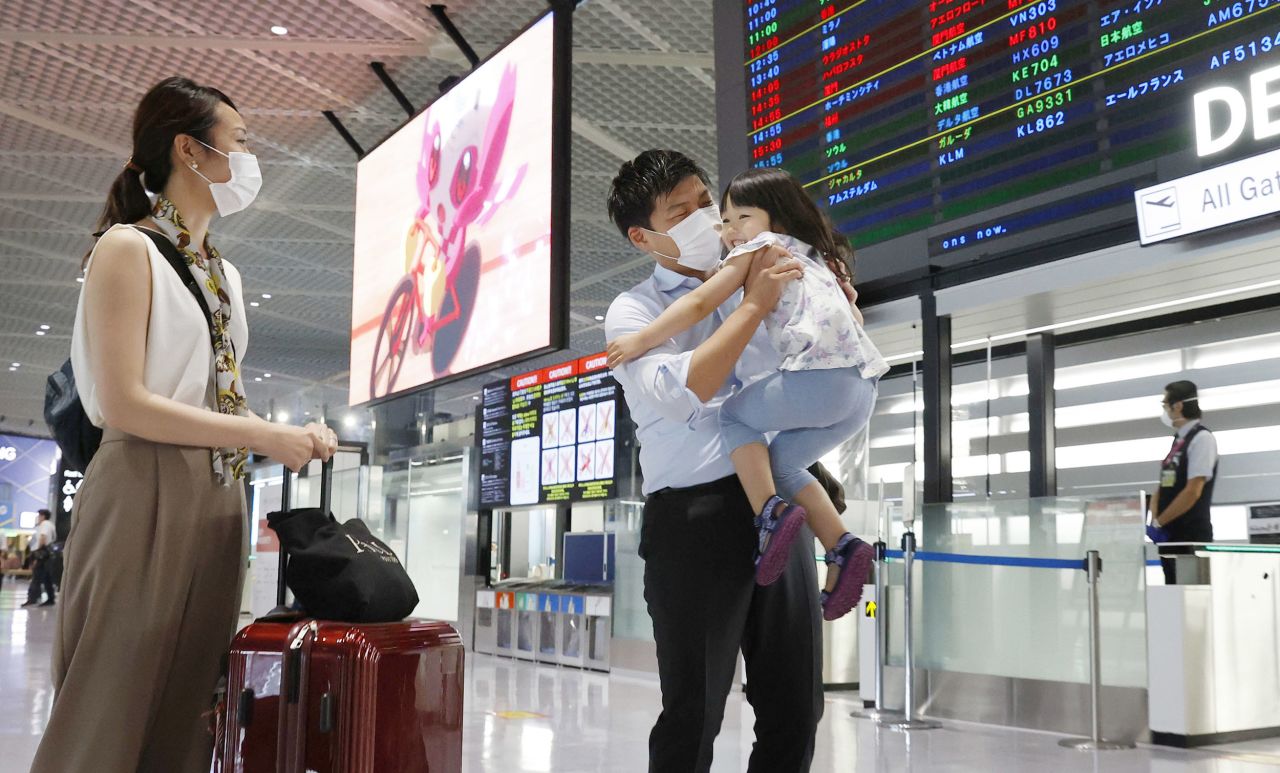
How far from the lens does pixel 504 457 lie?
9.92 metres

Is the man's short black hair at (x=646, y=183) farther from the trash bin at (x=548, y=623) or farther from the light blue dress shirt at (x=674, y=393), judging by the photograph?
the trash bin at (x=548, y=623)

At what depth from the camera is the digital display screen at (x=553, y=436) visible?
8633mm

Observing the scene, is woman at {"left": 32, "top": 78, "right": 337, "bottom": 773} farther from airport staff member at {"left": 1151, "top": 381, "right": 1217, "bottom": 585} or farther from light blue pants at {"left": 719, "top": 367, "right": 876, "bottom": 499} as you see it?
airport staff member at {"left": 1151, "top": 381, "right": 1217, "bottom": 585}

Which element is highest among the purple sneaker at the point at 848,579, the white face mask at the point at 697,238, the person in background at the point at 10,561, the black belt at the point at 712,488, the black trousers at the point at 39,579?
the white face mask at the point at 697,238

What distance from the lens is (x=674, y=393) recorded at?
169 cm

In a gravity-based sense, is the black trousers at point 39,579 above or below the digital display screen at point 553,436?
below

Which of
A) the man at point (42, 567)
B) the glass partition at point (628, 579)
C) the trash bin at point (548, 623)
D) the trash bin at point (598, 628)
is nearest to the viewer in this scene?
the glass partition at point (628, 579)

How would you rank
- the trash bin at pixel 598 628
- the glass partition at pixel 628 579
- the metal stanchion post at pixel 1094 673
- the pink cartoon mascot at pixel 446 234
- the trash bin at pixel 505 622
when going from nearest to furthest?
the metal stanchion post at pixel 1094 673
the pink cartoon mascot at pixel 446 234
the glass partition at pixel 628 579
the trash bin at pixel 598 628
the trash bin at pixel 505 622

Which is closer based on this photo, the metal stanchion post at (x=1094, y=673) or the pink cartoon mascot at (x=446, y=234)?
the metal stanchion post at (x=1094, y=673)

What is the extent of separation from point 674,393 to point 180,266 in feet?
2.39

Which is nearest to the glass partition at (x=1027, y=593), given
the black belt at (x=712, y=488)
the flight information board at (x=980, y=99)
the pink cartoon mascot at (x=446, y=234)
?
the flight information board at (x=980, y=99)

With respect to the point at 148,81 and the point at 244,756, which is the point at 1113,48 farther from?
the point at 148,81

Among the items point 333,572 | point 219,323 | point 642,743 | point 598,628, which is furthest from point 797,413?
point 598,628

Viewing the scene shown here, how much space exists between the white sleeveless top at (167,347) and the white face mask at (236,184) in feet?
0.64
